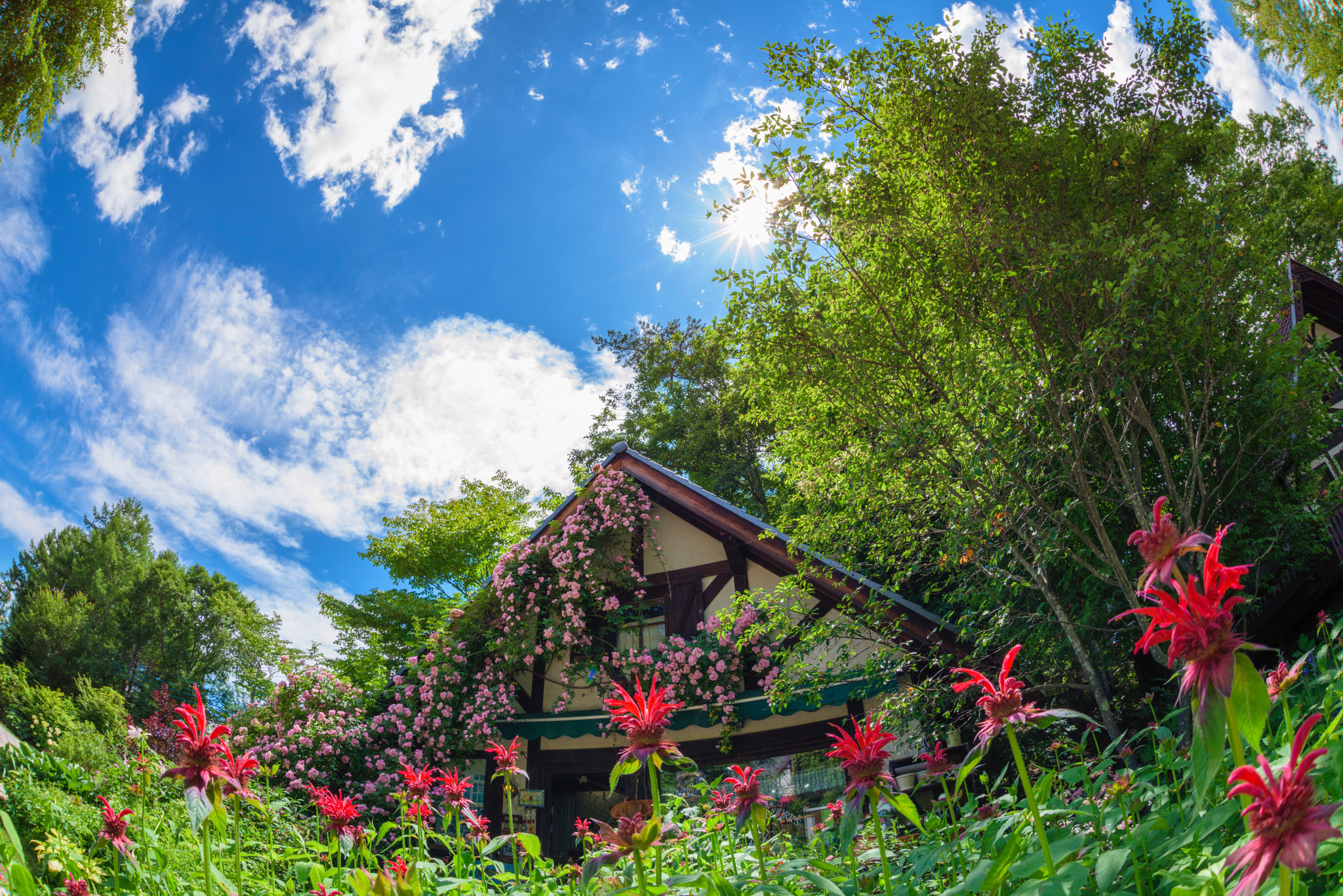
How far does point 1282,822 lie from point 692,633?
8.00 m

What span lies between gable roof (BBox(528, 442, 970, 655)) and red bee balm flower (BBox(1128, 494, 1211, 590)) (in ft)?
16.9

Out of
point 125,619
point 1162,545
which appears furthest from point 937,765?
point 125,619

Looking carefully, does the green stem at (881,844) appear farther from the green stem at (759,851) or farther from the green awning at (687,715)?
the green awning at (687,715)

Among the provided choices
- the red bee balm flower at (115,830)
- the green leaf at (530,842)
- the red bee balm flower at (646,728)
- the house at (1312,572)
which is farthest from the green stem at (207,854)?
the house at (1312,572)

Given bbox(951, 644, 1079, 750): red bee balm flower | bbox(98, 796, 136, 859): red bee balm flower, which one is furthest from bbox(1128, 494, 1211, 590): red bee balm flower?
bbox(98, 796, 136, 859): red bee balm flower

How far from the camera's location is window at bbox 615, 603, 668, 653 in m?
9.17

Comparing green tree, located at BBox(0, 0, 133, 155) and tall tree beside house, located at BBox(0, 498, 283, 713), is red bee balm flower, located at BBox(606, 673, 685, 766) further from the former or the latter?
tall tree beside house, located at BBox(0, 498, 283, 713)

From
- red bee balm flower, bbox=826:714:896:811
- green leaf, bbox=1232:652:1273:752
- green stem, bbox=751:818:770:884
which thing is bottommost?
green stem, bbox=751:818:770:884

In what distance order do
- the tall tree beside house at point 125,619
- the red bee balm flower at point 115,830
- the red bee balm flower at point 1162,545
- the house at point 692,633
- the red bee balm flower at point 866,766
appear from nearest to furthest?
the red bee balm flower at point 1162,545, the red bee balm flower at point 866,766, the red bee balm flower at point 115,830, the house at point 692,633, the tall tree beside house at point 125,619

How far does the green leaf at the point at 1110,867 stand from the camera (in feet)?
4.14

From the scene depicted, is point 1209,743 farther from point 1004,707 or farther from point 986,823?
point 986,823

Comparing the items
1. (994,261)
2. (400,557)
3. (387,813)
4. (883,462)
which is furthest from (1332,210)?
(400,557)

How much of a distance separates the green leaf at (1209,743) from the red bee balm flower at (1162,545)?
0.83 ft

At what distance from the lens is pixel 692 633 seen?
8656 mm
